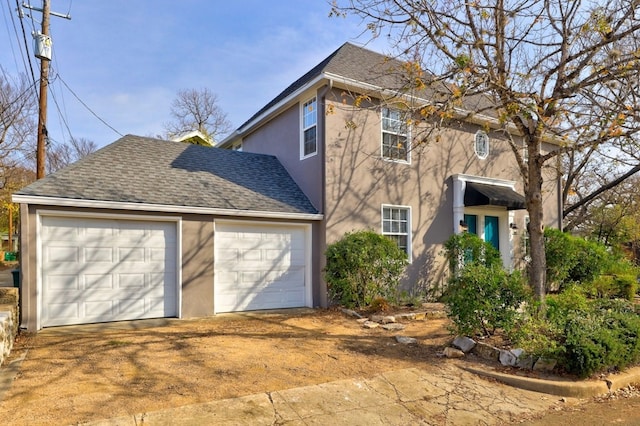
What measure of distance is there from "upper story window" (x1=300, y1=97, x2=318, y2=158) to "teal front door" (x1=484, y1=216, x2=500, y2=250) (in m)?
6.27

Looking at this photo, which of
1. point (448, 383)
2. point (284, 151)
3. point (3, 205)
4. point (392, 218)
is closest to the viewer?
point (448, 383)

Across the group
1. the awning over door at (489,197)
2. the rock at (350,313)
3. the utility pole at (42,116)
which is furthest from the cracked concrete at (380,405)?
the utility pole at (42,116)

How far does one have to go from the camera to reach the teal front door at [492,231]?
42.3 feet

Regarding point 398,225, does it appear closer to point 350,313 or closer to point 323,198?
point 323,198

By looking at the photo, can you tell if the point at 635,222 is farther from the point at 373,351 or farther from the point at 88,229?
the point at 88,229

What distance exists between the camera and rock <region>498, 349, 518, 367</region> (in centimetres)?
549

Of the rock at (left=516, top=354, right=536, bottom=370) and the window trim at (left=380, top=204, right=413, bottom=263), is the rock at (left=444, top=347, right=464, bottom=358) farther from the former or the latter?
the window trim at (left=380, top=204, right=413, bottom=263)

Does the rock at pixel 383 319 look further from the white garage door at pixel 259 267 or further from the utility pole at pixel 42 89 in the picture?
the utility pole at pixel 42 89

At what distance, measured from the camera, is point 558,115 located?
7141 mm

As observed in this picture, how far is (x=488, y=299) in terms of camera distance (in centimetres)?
592

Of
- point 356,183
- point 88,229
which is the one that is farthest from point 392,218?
point 88,229

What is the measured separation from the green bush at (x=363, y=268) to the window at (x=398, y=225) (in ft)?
4.63

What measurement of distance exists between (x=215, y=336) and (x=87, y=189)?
13.0ft

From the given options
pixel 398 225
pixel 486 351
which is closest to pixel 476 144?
pixel 398 225
